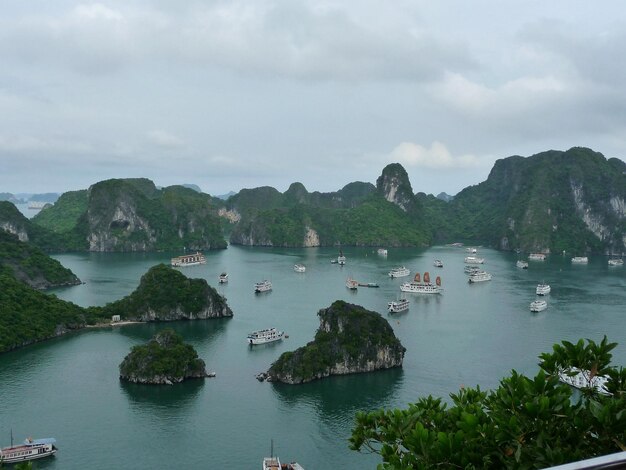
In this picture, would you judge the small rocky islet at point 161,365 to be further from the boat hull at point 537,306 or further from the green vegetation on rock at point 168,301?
the boat hull at point 537,306

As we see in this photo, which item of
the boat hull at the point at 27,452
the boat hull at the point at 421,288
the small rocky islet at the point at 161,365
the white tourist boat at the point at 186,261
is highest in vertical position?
the white tourist boat at the point at 186,261

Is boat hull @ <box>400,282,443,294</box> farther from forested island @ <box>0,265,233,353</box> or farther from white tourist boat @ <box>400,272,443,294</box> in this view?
forested island @ <box>0,265,233,353</box>

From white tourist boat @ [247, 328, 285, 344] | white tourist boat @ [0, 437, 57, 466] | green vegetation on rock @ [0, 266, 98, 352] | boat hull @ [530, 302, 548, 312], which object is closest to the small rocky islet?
white tourist boat @ [247, 328, 285, 344]

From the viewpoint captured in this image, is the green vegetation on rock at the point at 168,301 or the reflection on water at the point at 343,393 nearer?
the reflection on water at the point at 343,393

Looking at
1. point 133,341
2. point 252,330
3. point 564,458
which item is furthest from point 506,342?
point 564,458

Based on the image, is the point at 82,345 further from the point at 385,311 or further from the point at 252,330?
the point at 385,311

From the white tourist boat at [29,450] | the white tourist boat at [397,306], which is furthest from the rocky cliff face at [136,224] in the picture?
the white tourist boat at [29,450]

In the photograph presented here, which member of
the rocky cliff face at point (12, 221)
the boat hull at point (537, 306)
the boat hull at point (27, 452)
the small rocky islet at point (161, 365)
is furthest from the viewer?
the rocky cliff face at point (12, 221)
